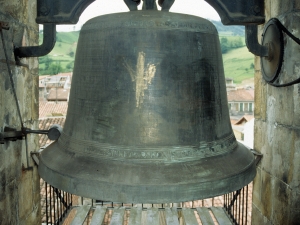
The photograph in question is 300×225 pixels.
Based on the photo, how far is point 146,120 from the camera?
1.32 meters

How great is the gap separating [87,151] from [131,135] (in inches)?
7.5

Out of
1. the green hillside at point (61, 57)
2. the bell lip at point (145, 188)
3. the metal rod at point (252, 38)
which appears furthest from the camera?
the green hillside at point (61, 57)

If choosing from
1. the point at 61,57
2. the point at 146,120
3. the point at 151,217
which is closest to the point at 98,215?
the point at 151,217

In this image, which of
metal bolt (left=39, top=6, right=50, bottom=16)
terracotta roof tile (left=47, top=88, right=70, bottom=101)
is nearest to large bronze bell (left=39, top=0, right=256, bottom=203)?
metal bolt (left=39, top=6, right=50, bottom=16)

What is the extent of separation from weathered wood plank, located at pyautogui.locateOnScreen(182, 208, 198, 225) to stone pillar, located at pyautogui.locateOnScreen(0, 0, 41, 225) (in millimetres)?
1155

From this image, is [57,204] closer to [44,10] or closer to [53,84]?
[44,10]

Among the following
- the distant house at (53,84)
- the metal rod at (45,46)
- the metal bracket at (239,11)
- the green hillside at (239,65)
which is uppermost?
the green hillside at (239,65)

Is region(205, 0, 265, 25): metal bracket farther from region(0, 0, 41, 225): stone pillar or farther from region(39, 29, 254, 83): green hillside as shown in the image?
region(39, 29, 254, 83): green hillside

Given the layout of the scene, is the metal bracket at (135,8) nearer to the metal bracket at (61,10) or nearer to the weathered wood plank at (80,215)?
the metal bracket at (61,10)

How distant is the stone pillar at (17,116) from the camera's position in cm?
198

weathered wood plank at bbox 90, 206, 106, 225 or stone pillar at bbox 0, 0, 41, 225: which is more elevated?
stone pillar at bbox 0, 0, 41, 225

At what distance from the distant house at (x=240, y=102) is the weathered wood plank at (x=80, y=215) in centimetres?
2779

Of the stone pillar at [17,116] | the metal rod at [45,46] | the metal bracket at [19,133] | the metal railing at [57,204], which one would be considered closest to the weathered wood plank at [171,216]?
the metal railing at [57,204]

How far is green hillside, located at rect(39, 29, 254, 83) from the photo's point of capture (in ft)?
172
